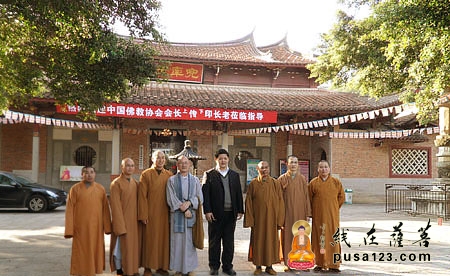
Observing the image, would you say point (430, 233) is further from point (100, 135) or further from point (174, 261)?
point (100, 135)

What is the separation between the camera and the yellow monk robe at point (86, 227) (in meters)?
4.73

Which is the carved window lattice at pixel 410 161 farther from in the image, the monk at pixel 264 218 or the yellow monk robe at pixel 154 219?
the yellow monk robe at pixel 154 219

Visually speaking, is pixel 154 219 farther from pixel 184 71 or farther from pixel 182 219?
pixel 184 71

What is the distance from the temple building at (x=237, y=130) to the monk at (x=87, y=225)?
8.73 meters

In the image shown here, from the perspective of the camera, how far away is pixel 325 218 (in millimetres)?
5512

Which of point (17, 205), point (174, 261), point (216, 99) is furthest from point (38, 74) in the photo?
point (216, 99)

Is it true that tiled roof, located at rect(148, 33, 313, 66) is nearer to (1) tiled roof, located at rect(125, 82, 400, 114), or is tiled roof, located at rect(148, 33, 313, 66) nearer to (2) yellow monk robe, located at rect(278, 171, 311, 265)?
(1) tiled roof, located at rect(125, 82, 400, 114)

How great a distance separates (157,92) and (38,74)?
8148mm

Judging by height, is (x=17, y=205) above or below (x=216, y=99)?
below

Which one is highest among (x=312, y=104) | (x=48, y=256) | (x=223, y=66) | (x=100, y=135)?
(x=223, y=66)

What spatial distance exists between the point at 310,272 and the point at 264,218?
98 cm

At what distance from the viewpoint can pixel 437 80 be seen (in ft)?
23.4

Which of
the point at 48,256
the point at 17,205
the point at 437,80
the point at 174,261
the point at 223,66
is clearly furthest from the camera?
the point at 223,66

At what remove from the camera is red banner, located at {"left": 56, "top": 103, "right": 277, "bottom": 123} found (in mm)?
13312
